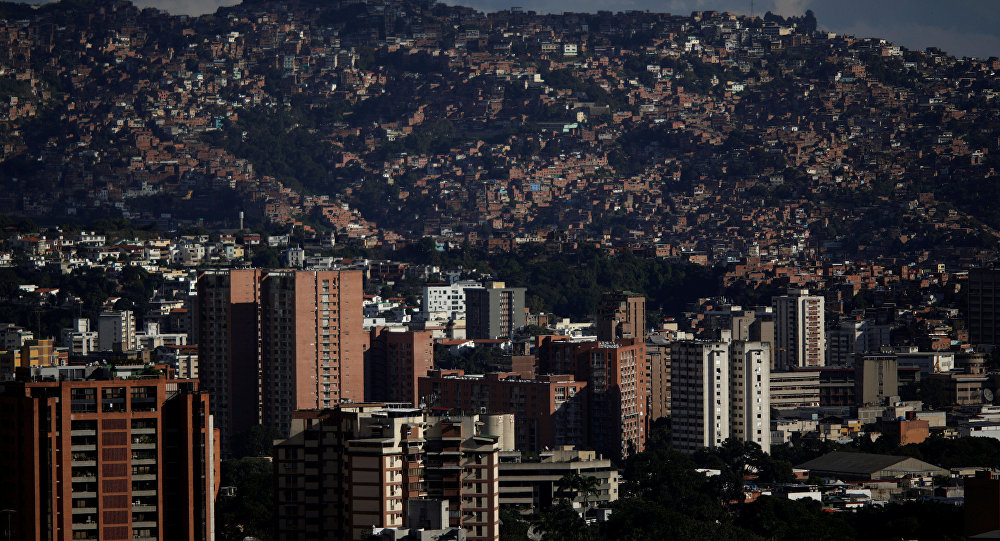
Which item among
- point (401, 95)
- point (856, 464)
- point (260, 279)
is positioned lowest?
point (856, 464)

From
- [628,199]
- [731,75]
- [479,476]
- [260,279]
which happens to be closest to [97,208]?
[628,199]

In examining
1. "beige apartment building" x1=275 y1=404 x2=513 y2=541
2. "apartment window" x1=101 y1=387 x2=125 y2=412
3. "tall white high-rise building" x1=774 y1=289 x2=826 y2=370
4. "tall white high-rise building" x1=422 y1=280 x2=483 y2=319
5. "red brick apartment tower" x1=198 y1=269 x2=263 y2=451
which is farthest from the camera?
"tall white high-rise building" x1=422 y1=280 x2=483 y2=319

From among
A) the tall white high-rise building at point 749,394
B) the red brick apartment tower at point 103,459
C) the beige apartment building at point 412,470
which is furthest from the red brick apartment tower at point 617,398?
the red brick apartment tower at point 103,459

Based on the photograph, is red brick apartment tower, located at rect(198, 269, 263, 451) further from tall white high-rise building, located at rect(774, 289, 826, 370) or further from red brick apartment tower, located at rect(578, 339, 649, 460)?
tall white high-rise building, located at rect(774, 289, 826, 370)

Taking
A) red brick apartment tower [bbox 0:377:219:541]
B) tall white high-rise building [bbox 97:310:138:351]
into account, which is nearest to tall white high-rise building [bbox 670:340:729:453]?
tall white high-rise building [bbox 97:310:138:351]

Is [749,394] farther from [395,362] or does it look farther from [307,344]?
[307,344]

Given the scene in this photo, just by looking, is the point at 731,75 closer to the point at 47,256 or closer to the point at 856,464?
the point at 47,256
